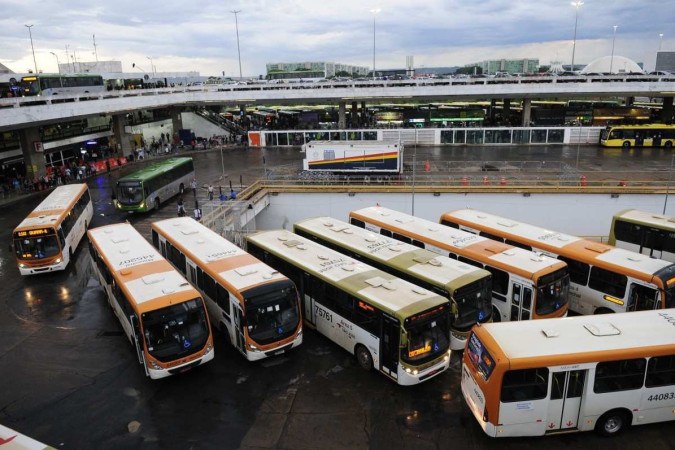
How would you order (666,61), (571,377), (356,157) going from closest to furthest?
(571,377), (356,157), (666,61)

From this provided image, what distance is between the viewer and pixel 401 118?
63188 millimetres

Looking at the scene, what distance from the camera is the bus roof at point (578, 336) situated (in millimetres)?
9797

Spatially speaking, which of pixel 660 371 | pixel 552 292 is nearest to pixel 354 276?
pixel 552 292

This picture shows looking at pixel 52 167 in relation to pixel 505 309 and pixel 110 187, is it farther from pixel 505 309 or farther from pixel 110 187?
pixel 505 309

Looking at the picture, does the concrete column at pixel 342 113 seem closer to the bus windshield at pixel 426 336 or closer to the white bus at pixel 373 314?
the white bus at pixel 373 314

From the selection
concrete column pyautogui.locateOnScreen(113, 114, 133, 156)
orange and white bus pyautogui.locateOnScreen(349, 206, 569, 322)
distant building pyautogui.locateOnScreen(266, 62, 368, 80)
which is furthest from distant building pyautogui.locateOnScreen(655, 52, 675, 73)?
orange and white bus pyautogui.locateOnScreen(349, 206, 569, 322)

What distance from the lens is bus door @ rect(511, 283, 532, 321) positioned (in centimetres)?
1454

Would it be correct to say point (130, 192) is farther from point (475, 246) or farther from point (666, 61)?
point (666, 61)

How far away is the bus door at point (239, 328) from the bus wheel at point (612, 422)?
9.25 m

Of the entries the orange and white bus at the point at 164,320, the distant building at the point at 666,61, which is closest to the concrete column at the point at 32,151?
the orange and white bus at the point at 164,320

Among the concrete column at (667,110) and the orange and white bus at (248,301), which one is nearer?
the orange and white bus at (248,301)

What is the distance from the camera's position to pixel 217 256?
15633 millimetres

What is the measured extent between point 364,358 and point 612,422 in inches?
244

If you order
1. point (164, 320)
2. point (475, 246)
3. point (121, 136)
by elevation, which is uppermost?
point (121, 136)
